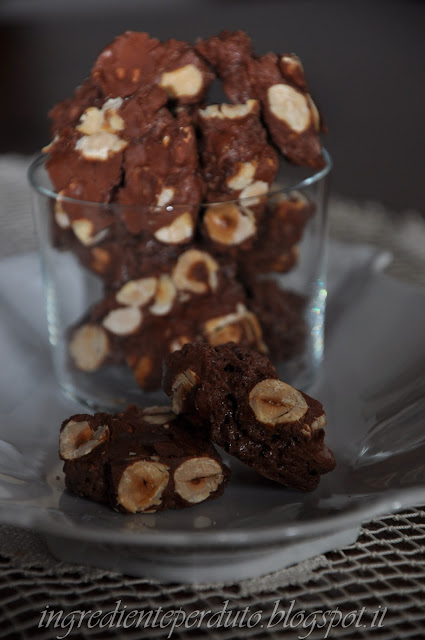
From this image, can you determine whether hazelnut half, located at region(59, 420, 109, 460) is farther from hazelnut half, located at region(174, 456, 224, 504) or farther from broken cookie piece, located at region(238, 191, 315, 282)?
broken cookie piece, located at region(238, 191, 315, 282)

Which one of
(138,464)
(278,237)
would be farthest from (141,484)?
(278,237)

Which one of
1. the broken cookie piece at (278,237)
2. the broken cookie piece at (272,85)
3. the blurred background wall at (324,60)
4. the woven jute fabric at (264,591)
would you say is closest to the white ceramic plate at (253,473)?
the woven jute fabric at (264,591)

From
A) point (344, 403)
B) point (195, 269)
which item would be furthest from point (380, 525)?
point (195, 269)

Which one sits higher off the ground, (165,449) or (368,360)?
(165,449)

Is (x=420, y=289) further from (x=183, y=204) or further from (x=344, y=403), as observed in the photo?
(x=183, y=204)

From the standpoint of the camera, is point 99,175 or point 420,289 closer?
point 99,175

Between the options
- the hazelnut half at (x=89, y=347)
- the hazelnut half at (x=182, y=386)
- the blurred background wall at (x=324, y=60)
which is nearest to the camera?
the hazelnut half at (x=182, y=386)

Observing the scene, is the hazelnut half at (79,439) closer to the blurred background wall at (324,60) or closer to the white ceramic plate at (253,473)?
the white ceramic plate at (253,473)
